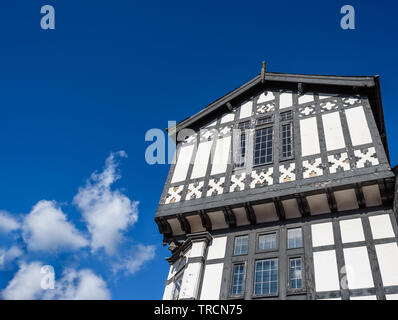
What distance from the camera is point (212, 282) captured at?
10.8 meters

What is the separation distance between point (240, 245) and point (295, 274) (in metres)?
2.03

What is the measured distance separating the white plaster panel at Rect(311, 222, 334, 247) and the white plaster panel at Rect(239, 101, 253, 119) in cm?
604

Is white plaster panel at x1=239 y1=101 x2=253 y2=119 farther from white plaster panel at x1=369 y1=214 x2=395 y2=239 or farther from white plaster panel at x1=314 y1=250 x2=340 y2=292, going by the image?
white plaster panel at x1=314 y1=250 x2=340 y2=292

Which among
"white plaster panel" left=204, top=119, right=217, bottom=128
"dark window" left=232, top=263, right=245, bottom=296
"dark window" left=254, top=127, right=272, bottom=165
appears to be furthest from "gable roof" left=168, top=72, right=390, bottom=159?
"dark window" left=232, top=263, right=245, bottom=296

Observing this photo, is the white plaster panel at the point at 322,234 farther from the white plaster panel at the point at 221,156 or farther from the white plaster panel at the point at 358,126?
the white plaster panel at the point at 221,156

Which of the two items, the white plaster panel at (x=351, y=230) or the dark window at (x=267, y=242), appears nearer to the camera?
the white plaster panel at (x=351, y=230)

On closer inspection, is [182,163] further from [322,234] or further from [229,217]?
[322,234]

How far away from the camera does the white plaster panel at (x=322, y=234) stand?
34.0 ft

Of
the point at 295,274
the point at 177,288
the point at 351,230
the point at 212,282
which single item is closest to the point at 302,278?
the point at 295,274

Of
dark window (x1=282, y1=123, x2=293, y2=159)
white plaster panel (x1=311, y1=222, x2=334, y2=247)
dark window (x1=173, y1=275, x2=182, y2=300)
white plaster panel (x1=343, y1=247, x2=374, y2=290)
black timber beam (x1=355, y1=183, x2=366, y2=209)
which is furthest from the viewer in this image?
dark window (x1=282, y1=123, x2=293, y2=159)

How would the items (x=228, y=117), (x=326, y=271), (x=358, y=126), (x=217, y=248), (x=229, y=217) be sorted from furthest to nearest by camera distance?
(x=228, y=117) → (x=358, y=126) → (x=229, y=217) → (x=217, y=248) → (x=326, y=271)

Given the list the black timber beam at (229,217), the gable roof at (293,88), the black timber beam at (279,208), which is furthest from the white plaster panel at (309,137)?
the black timber beam at (229,217)

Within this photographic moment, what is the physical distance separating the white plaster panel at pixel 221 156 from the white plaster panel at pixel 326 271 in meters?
4.61

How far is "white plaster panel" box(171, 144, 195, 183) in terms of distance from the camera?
14.1 m
